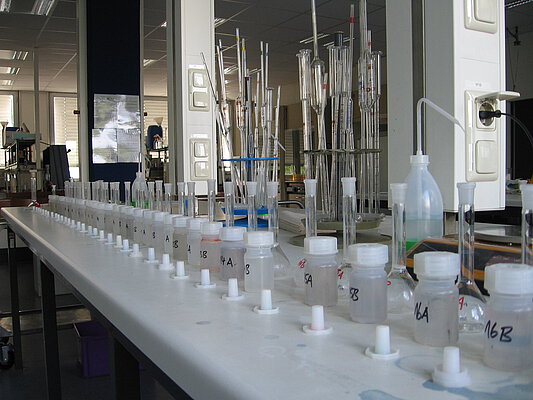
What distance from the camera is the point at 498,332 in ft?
1.62

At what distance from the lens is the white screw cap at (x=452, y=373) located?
46cm

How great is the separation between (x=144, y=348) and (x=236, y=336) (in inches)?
5.9

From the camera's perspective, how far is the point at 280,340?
0.60 metres

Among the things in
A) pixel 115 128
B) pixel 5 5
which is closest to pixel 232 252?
pixel 115 128

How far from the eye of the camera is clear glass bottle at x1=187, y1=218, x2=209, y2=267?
1058mm

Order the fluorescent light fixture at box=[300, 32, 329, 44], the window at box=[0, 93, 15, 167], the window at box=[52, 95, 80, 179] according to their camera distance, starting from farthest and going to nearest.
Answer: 1. the window at box=[52, 95, 80, 179]
2. the window at box=[0, 93, 15, 167]
3. the fluorescent light fixture at box=[300, 32, 329, 44]

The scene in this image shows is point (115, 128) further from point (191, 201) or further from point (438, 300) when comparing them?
point (438, 300)

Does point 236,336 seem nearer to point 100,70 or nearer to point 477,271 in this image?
point 477,271

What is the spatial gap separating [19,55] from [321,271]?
29.0 feet

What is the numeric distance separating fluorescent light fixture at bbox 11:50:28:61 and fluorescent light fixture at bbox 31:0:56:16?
220cm

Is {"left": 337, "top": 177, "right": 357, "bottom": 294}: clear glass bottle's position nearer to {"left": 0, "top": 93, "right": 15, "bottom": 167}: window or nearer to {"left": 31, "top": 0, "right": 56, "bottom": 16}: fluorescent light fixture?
{"left": 31, "top": 0, "right": 56, "bottom": 16}: fluorescent light fixture

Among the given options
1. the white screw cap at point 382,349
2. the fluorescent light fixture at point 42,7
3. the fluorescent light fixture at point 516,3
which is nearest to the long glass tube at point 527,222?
the white screw cap at point 382,349

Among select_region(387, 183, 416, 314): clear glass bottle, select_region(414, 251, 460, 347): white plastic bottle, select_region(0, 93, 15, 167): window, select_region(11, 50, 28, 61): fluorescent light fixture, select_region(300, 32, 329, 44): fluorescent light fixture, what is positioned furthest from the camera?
select_region(0, 93, 15, 167): window

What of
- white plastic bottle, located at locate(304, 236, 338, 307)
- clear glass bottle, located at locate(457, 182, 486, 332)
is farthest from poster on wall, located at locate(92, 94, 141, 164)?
clear glass bottle, located at locate(457, 182, 486, 332)
